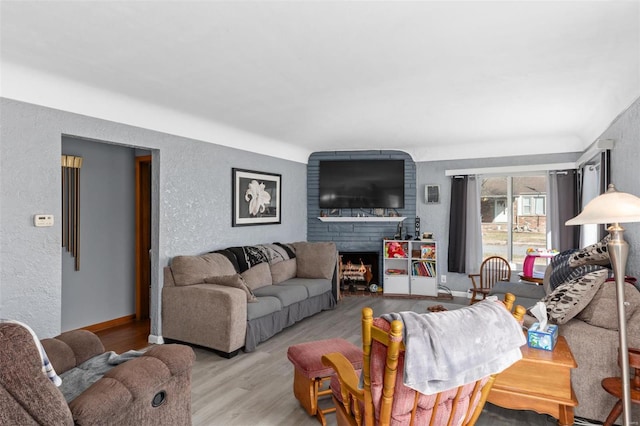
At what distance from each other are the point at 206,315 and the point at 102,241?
184cm

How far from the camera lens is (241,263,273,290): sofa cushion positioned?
15.7ft

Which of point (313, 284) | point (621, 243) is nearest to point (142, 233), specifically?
point (313, 284)

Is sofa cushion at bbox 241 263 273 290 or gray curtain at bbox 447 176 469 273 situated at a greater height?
gray curtain at bbox 447 176 469 273

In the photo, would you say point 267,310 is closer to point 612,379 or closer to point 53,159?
point 53,159

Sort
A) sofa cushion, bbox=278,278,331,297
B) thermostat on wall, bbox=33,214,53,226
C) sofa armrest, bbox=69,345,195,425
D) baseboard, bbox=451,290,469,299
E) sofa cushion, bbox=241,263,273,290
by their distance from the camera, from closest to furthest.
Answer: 1. sofa armrest, bbox=69,345,195,425
2. thermostat on wall, bbox=33,214,53,226
3. sofa cushion, bbox=241,263,273,290
4. sofa cushion, bbox=278,278,331,297
5. baseboard, bbox=451,290,469,299

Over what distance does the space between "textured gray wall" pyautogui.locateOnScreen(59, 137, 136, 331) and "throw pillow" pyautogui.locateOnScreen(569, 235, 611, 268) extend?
4869 mm

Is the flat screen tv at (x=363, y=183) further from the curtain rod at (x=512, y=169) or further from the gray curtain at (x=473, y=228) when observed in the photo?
the gray curtain at (x=473, y=228)

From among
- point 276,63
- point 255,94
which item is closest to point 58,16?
point 276,63

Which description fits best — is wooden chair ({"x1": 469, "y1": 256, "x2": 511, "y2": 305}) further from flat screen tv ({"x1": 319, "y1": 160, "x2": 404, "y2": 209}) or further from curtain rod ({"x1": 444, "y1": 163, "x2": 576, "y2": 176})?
flat screen tv ({"x1": 319, "y1": 160, "x2": 404, "y2": 209})

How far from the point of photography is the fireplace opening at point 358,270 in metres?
6.77

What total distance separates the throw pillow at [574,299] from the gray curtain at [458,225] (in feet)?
12.6

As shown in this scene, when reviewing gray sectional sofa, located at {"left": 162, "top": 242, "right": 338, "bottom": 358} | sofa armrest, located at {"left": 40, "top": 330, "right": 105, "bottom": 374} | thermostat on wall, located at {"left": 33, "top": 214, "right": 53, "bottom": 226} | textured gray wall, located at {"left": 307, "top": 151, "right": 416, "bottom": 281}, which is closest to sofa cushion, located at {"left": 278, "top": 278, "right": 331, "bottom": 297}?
gray sectional sofa, located at {"left": 162, "top": 242, "right": 338, "bottom": 358}

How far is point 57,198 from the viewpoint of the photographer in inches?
129

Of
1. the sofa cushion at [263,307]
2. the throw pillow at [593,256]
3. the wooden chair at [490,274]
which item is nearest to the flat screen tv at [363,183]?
the wooden chair at [490,274]
